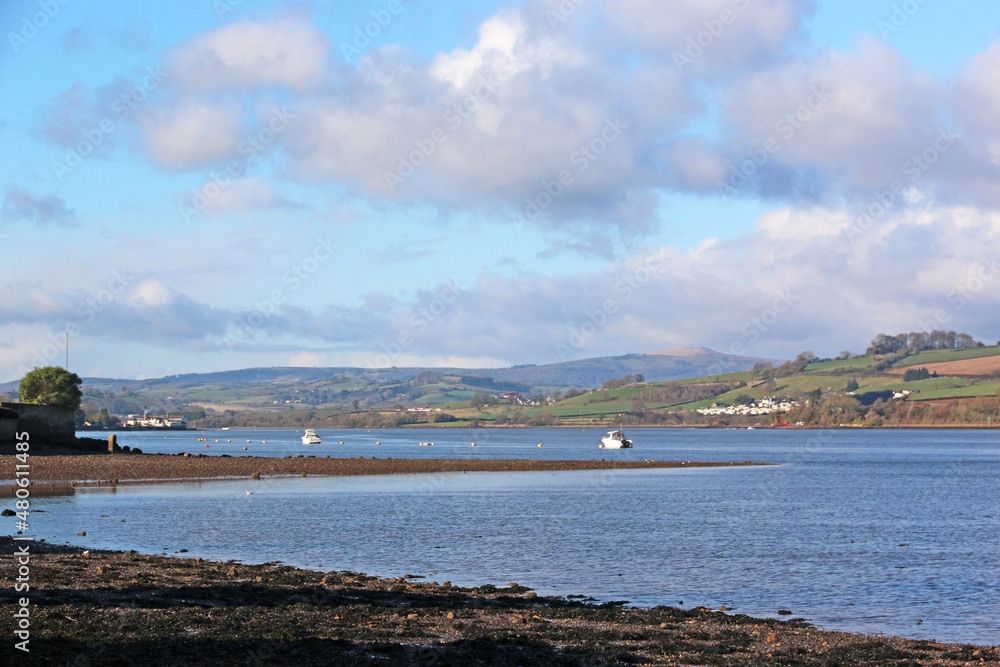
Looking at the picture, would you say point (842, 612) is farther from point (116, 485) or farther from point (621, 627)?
point (116, 485)

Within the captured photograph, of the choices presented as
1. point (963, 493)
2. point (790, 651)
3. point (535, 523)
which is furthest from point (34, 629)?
point (963, 493)

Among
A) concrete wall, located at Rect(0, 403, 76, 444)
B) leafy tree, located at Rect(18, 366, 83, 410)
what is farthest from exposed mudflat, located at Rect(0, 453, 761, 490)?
leafy tree, located at Rect(18, 366, 83, 410)

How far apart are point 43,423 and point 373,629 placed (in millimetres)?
79868

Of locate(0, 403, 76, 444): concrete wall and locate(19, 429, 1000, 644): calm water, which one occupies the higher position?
locate(0, 403, 76, 444): concrete wall

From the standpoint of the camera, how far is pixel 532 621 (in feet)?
71.8

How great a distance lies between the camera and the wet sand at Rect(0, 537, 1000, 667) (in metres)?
17.4

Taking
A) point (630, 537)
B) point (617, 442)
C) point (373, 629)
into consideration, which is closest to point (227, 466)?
point (630, 537)

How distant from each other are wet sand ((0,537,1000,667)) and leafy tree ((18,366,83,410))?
81840mm

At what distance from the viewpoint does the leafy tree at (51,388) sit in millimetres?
101062

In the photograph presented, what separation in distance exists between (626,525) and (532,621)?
87.0ft

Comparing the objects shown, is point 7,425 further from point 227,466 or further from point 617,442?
point 617,442

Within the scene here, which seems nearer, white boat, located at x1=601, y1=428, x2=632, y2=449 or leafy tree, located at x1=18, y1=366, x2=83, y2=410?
leafy tree, located at x1=18, y1=366, x2=83, y2=410

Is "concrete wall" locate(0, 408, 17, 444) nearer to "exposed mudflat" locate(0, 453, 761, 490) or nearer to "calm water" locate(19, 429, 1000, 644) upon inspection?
"exposed mudflat" locate(0, 453, 761, 490)

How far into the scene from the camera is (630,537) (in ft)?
140
